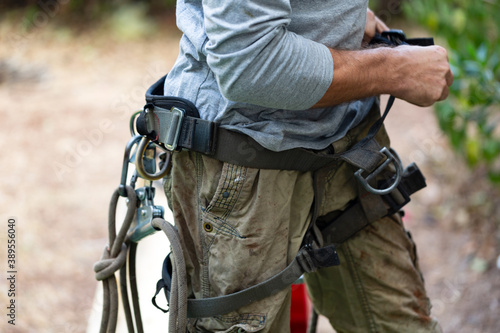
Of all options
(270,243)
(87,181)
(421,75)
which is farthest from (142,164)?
(87,181)

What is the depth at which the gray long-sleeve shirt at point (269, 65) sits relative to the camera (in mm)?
1165

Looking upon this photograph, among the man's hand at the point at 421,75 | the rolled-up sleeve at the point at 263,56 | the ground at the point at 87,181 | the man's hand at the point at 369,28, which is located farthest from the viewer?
the ground at the point at 87,181

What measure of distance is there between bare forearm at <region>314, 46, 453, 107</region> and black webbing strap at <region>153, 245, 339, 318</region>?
0.42m

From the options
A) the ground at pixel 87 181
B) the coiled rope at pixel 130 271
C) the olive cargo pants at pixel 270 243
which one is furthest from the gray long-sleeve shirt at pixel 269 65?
the ground at pixel 87 181

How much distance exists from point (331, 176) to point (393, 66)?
0.37 metres

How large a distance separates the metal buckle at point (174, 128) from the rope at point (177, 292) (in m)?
0.24

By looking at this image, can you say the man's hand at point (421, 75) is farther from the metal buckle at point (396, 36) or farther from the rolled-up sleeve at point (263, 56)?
Answer: the rolled-up sleeve at point (263, 56)

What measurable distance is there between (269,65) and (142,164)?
558mm

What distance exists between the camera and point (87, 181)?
4.95 meters

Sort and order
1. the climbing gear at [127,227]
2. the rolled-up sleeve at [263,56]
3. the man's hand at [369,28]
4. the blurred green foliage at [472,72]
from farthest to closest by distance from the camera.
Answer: the blurred green foliage at [472,72]
the man's hand at [369,28]
the climbing gear at [127,227]
the rolled-up sleeve at [263,56]

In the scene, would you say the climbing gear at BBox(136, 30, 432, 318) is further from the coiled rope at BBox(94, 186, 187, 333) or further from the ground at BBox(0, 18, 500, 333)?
the ground at BBox(0, 18, 500, 333)

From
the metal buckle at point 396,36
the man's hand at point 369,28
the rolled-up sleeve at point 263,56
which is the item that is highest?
the man's hand at point 369,28

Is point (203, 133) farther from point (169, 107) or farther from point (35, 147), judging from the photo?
point (35, 147)

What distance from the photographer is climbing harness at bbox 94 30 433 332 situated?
4.59 feet
